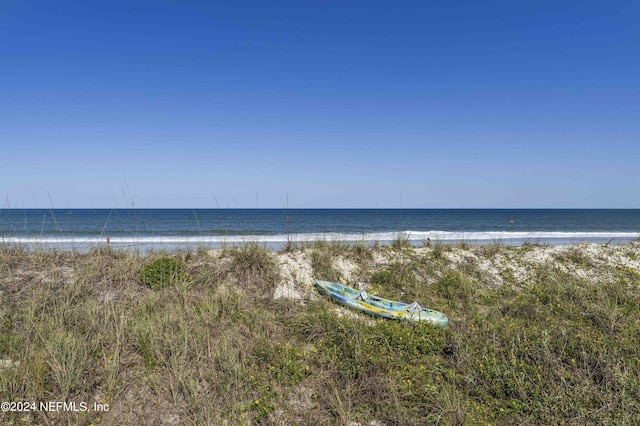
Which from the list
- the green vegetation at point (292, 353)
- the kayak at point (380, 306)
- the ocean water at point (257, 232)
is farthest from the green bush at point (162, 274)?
the kayak at point (380, 306)

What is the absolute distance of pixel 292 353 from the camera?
5828 millimetres

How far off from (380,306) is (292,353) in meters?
2.85

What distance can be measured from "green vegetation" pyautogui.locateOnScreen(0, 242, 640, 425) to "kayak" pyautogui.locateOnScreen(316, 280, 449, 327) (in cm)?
40

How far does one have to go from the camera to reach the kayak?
23.6 feet

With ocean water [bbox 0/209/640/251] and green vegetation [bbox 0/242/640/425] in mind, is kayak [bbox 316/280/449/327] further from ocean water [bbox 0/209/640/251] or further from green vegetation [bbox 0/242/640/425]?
ocean water [bbox 0/209/640/251]

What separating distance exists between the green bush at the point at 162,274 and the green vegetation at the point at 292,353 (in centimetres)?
4

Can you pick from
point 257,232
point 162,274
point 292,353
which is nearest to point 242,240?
point 162,274

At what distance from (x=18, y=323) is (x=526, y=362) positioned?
28.3 ft

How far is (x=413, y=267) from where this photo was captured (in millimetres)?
10594

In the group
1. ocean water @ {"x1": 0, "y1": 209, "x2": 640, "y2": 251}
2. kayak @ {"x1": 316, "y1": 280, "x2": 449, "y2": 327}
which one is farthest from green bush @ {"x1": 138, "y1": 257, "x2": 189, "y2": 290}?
kayak @ {"x1": 316, "y1": 280, "x2": 449, "y2": 327}

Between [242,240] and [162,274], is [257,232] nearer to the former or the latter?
[242,240]

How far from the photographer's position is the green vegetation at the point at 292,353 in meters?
4.68

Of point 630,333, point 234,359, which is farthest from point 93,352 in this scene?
point 630,333

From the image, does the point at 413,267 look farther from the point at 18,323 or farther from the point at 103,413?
the point at 18,323
